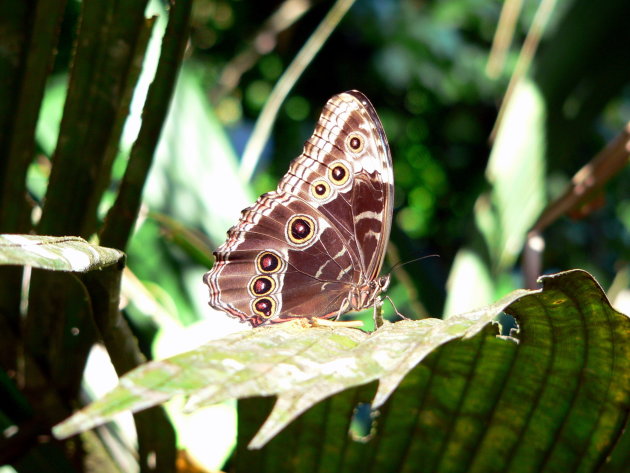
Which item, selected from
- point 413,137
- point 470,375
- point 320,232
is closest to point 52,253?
point 470,375

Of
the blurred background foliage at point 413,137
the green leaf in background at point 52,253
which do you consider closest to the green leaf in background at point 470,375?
the green leaf in background at point 52,253

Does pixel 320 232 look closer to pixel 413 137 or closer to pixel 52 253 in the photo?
pixel 52 253

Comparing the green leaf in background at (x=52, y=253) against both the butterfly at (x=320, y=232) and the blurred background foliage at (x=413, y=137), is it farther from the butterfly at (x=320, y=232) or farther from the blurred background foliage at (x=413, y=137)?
the butterfly at (x=320, y=232)

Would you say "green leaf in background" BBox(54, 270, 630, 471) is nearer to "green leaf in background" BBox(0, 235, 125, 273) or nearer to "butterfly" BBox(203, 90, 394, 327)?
"green leaf in background" BBox(0, 235, 125, 273)

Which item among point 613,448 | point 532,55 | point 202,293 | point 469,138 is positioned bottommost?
point 202,293

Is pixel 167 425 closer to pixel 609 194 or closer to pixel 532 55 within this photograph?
Result: pixel 532 55

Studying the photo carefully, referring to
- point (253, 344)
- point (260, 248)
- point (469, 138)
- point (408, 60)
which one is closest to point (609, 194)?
point (469, 138)

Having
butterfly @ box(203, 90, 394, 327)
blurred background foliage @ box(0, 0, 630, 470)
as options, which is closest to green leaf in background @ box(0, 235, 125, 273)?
blurred background foliage @ box(0, 0, 630, 470)
